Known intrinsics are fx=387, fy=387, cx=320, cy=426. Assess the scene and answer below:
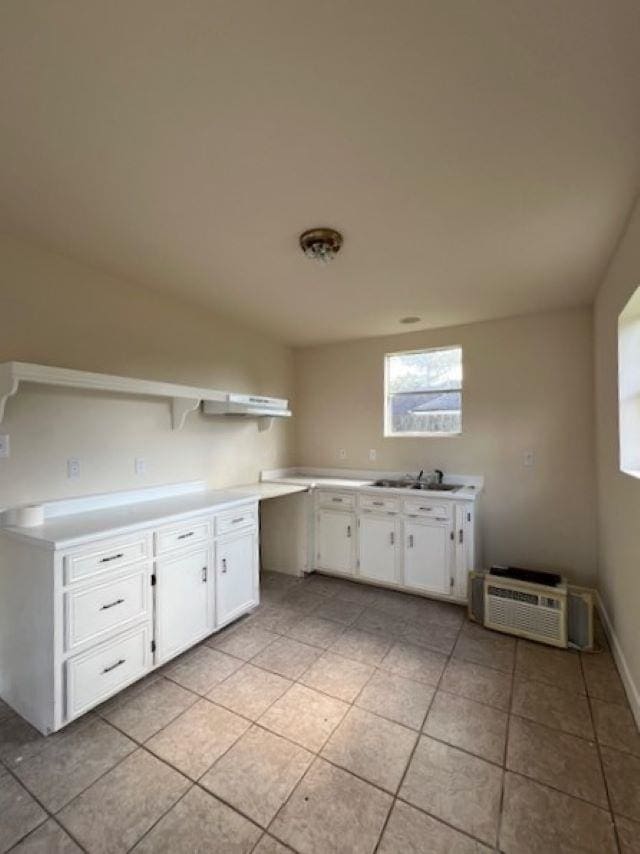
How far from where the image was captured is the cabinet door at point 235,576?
2.61m

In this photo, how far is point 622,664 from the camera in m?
2.14

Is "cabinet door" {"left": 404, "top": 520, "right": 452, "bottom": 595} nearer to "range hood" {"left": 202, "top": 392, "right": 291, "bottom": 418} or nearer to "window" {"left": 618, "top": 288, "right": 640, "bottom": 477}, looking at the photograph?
"window" {"left": 618, "top": 288, "right": 640, "bottom": 477}

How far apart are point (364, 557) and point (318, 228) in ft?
8.72

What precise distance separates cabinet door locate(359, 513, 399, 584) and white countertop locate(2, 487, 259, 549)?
109cm

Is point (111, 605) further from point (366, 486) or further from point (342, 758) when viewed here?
point (366, 486)

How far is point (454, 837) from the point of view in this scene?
131 centimetres

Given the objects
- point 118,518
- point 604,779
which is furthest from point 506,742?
point 118,518

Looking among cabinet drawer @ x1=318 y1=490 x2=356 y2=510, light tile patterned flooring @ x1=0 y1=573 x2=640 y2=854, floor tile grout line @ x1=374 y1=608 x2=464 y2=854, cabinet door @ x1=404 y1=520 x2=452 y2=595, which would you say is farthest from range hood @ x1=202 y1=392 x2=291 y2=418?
floor tile grout line @ x1=374 y1=608 x2=464 y2=854

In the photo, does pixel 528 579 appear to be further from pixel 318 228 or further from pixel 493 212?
pixel 318 228

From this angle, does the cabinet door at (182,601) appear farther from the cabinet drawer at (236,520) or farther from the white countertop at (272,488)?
the white countertop at (272,488)

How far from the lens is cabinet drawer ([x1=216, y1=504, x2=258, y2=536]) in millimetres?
2630

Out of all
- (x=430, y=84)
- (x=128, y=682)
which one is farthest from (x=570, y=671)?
(x=430, y=84)

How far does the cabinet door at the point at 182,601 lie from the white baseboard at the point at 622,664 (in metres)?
2.31

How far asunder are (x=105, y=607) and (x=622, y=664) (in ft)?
9.12
